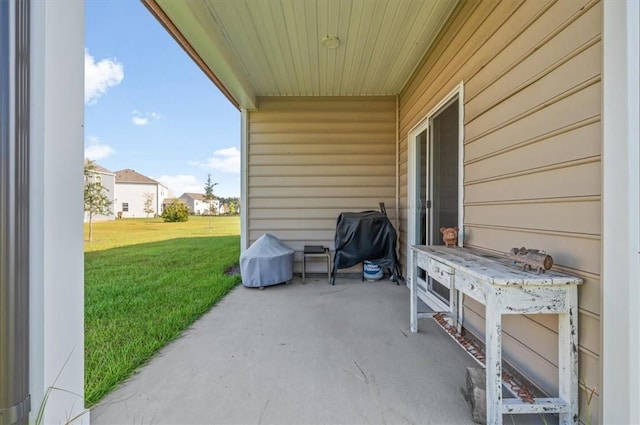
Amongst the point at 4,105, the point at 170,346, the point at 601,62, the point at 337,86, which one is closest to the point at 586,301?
the point at 601,62

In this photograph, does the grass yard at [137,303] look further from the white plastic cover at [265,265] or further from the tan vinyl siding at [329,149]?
the tan vinyl siding at [329,149]

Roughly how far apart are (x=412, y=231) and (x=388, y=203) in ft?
2.79

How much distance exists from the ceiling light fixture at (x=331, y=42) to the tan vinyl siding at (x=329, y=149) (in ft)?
4.57

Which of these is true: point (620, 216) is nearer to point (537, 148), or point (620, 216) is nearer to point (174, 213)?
point (537, 148)

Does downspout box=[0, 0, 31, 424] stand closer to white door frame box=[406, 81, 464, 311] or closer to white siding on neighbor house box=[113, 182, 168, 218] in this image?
white door frame box=[406, 81, 464, 311]

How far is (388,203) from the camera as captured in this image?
4469 mm

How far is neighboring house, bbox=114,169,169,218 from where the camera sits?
76.1 ft

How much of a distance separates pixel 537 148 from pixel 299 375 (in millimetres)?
1927

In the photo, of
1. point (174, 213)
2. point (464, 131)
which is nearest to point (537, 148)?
point (464, 131)

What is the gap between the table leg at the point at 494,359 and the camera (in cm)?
121

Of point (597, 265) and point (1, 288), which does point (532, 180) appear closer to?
point (597, 265)

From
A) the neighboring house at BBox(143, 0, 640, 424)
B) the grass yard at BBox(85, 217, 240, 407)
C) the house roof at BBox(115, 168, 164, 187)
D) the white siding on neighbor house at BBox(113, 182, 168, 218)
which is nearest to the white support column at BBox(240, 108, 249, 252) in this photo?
the neighboring house at BBox(143, 0, 640, 424)

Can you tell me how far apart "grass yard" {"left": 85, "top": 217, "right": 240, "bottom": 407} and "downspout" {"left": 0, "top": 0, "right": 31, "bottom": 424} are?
671 mm

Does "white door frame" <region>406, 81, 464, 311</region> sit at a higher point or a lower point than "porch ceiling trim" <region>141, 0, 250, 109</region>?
lower
